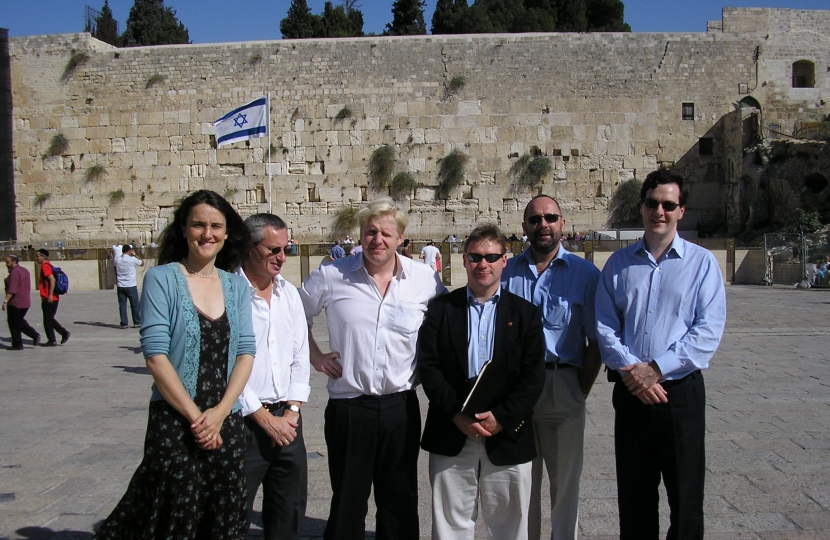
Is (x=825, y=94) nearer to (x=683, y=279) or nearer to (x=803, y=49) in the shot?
(x=803, y=49)

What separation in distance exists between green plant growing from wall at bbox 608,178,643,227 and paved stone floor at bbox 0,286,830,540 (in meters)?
11.0

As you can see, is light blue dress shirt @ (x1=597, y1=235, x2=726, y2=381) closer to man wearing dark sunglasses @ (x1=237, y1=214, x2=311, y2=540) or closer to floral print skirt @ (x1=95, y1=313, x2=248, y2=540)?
man wearing dark sunglasses @ (x1=237, y1=214, x2=311, y2=540)

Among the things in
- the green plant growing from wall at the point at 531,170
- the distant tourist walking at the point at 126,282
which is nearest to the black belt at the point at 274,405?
the distant tourist walking at the point at 126,282

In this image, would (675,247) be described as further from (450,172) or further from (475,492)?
(450,172)

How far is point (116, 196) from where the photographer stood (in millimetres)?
19672

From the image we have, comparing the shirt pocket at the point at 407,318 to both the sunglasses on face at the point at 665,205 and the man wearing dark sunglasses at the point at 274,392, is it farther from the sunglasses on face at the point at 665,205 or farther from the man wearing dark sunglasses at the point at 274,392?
the sunglasses on face at the point at 665,205

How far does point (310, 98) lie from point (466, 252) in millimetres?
17465

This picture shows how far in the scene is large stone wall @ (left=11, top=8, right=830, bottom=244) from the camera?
62.2ft

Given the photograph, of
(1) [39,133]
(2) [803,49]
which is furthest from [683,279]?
(1) [39,133]

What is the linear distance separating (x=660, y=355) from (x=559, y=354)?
0.43 meters

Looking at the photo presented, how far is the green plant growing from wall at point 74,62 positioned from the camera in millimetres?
19688

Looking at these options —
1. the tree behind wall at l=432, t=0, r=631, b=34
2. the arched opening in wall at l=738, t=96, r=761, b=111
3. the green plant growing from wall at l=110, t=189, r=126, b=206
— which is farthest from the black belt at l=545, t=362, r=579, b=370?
the tree behind wall at l=432, t=0, r=631, b=34

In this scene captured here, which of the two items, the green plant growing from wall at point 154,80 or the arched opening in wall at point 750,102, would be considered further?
the green plant growing from wall at point 154,80

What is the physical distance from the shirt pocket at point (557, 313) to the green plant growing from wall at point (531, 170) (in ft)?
54.0
